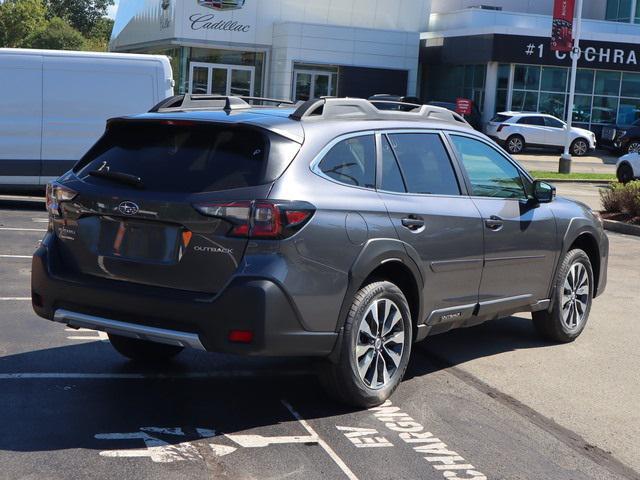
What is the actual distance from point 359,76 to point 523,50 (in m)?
7.36

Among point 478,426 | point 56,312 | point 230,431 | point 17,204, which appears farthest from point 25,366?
point 17,204

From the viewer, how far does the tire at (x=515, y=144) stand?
3850 cm

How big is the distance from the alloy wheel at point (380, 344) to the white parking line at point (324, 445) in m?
0.45

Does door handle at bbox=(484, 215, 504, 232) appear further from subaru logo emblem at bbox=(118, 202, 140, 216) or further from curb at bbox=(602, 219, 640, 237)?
curb at bbox=(602, 219, 640, 237)

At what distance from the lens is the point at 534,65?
43.3 meters

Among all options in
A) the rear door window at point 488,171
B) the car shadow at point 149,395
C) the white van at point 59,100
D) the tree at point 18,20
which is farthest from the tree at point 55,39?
the car shadow at point 149,395

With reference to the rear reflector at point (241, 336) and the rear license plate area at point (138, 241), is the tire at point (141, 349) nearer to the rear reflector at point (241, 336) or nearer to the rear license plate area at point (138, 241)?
the rear license plate area at point (138, 241)

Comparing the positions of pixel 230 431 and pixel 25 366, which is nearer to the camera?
pixel 230 431

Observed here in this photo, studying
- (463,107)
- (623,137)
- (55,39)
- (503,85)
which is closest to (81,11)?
(55,39)

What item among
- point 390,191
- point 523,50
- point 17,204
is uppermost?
point 523,50

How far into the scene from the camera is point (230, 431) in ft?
18.0

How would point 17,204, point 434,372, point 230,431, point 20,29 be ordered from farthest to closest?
point 20,29, point 17,204, point 434,372, point 230,431

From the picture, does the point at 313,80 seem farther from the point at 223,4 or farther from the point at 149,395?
the point at 149,395

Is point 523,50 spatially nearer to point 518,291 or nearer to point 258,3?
point 258,3
